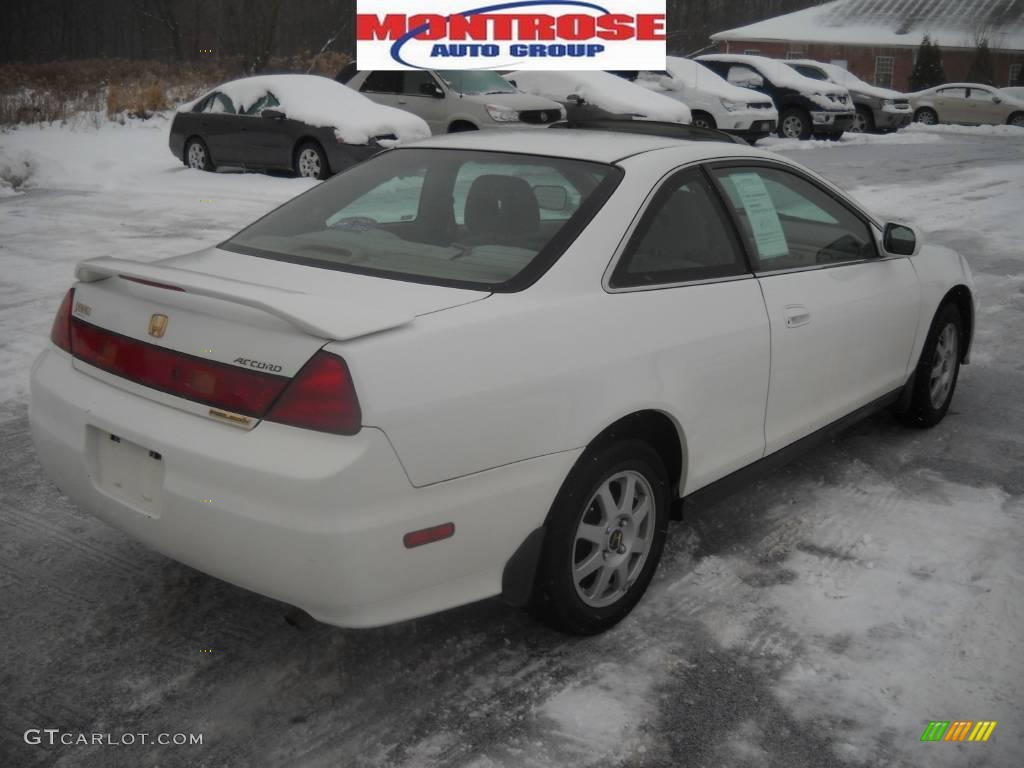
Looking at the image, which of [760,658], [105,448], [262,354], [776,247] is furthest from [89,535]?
[776,247]

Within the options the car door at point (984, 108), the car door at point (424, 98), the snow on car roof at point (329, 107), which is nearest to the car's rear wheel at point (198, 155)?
the snow on car roof at point (329, 107)

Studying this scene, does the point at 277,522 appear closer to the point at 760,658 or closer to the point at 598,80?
the point at 760,658

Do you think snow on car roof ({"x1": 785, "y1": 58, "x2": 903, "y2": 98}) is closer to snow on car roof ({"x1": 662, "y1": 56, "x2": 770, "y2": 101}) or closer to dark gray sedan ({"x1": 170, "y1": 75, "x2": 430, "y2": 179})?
snow on car roof ({"x1": 662, "y1": 56, "x2": 770, "y2": 101})

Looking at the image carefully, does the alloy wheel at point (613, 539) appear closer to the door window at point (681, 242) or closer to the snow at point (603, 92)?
the door window at point (681, 242)

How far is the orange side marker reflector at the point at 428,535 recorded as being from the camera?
256 cm

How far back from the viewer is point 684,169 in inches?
140

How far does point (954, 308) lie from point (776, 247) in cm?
172

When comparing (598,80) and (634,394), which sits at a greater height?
(598,80)

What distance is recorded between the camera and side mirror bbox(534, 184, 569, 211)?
3.34 m

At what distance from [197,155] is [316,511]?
14.1 m

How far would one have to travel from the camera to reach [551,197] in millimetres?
3375

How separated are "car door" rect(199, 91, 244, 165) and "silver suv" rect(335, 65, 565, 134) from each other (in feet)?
7.64

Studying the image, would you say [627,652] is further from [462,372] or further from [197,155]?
[197,155]

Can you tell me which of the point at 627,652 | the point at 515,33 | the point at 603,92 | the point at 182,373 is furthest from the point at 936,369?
the point at 515,33
